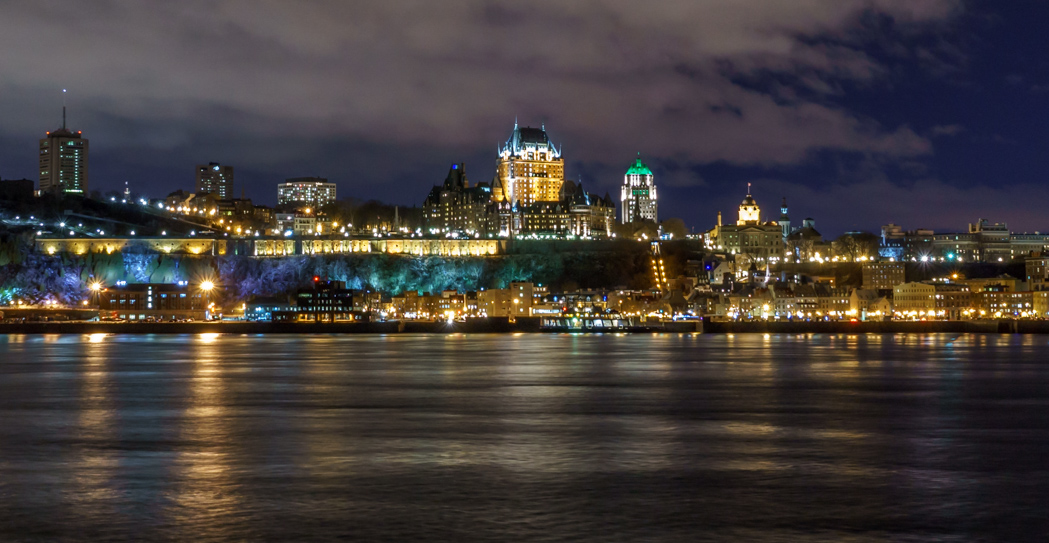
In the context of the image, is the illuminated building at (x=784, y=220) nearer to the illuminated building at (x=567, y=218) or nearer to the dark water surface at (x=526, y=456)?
the illuminated building at (x=567, y=218)

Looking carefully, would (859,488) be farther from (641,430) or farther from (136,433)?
(136,433)

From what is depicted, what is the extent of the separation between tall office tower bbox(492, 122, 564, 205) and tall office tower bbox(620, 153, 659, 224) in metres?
12.2

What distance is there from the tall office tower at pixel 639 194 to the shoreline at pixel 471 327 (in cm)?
7001

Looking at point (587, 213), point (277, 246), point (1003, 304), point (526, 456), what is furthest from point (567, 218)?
point (526, 456)

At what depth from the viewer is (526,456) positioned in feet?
48.3

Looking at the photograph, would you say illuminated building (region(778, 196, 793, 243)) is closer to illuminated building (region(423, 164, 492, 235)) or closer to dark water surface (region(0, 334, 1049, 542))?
illuminated building (region(423, 164, 492, 235))

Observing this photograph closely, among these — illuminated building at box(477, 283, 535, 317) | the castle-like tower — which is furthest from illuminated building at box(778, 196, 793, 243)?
illuminated building at box(477, 283, 535, 317)

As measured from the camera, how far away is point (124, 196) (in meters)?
134

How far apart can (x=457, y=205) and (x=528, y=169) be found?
12814mm

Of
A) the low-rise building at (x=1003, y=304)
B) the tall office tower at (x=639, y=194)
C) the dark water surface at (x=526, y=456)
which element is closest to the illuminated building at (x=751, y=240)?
the tall office tower at (x=639, y=194)

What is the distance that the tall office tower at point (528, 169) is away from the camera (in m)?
134

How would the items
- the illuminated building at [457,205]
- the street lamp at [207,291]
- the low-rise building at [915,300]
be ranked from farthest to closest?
the illuminated building at [457,205], the street lamp at [207,291], the low-rise building at [915,300]

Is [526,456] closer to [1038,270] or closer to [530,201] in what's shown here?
[1038,270]

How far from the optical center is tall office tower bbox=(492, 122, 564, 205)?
134375 mm
